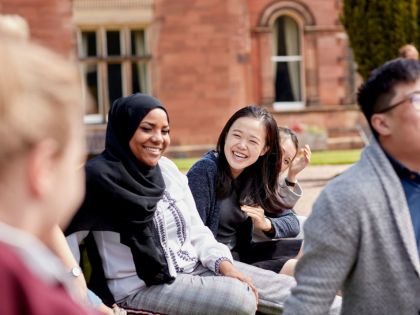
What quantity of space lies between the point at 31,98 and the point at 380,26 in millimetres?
15869

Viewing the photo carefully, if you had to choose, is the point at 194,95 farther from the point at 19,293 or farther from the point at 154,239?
the point at 19,293

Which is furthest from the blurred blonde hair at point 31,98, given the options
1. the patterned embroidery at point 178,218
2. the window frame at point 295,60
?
the window frame at point 295,60

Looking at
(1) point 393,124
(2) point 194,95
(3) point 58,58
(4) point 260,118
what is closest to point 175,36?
(2) point 194,95

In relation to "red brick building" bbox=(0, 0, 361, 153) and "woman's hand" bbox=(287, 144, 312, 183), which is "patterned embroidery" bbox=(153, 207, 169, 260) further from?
"red brick building" bbox=(0, 0, 361, 153)

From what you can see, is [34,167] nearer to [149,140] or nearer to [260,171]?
[149,140]

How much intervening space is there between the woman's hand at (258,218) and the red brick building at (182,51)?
53.0ft

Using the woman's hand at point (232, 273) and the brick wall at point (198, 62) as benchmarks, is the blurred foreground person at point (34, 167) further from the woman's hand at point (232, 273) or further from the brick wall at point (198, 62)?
the brick wall at point (198, 62)

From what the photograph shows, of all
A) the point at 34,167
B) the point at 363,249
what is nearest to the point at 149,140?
the point at 363,249

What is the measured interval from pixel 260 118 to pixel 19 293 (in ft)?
12.8

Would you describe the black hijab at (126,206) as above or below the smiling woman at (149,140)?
below

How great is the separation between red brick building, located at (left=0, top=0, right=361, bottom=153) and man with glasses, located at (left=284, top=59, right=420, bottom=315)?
18.4 metres

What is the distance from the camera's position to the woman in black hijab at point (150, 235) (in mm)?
4293

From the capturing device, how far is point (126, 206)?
4301 mm

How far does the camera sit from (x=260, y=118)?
5230mm
